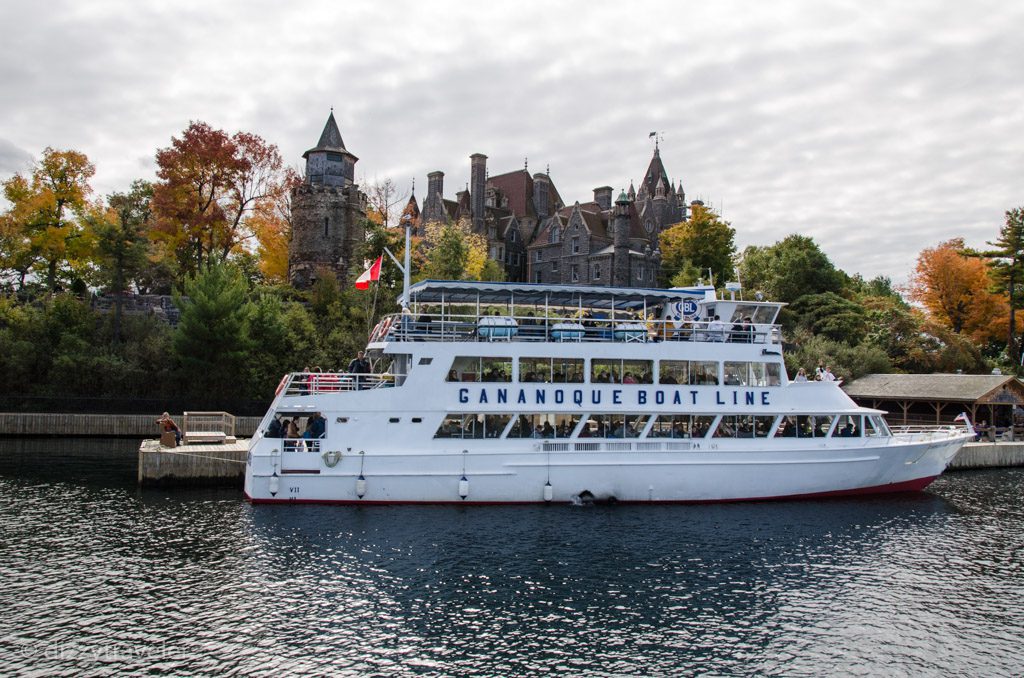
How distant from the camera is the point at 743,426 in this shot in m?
25.3

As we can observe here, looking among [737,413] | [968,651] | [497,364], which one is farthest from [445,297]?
[968,651]

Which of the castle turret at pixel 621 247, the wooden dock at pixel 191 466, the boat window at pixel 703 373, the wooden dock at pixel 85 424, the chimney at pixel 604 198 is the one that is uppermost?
the chimney at pixel 604 198

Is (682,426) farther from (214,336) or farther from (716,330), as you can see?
(214,336)

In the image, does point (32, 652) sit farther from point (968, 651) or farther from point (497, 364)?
point (968, 651)

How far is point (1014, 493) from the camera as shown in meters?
29.1

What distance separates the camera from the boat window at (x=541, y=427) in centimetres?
2439

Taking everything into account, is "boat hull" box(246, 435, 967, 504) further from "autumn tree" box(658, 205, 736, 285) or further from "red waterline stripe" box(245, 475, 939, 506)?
"autumn tree" box(658, 205, 736, 285)

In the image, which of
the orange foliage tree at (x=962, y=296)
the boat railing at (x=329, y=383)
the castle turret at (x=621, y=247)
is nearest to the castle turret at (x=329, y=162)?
the castle turret at (x=621, y=247)

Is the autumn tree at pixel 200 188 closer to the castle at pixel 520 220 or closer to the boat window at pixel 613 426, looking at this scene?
the castle at pixel 520 220

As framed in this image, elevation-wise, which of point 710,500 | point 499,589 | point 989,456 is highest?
point 989,456

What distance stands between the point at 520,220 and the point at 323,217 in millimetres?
30717

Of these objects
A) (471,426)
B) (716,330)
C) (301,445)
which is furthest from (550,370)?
(301,445)

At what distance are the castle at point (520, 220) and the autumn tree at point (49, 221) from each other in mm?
15429

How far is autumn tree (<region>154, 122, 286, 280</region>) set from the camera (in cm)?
5294
